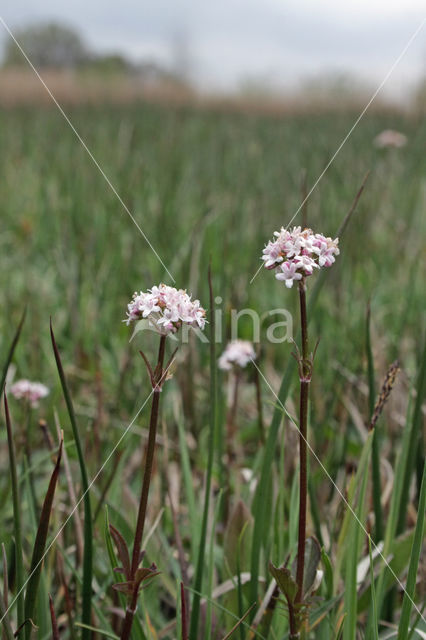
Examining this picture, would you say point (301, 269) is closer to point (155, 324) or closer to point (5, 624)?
point (155, 324)

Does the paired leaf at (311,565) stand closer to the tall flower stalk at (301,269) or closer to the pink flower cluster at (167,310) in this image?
the tall flower stalk at (301,269)

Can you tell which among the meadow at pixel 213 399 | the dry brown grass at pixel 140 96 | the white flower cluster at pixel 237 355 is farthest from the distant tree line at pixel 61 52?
the white flower cluster at pixel 237 355

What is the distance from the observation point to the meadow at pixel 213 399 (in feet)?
2.10

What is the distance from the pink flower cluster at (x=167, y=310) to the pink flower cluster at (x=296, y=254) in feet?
0.20

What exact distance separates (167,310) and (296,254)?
10 cm

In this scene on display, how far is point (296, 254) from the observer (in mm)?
457

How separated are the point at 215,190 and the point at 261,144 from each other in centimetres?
162

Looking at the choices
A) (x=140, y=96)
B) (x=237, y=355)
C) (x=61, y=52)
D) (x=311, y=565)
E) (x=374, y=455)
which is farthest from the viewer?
(x=61, y=52)

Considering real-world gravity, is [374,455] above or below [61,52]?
below

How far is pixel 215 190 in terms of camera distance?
2682 mm

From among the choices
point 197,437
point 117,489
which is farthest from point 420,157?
point 117,489

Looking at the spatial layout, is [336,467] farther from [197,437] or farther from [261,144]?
[261,144]

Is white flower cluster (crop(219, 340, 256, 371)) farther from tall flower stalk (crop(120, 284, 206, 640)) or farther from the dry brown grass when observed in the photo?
the dry brown grass

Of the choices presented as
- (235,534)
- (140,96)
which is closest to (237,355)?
(235,534)
